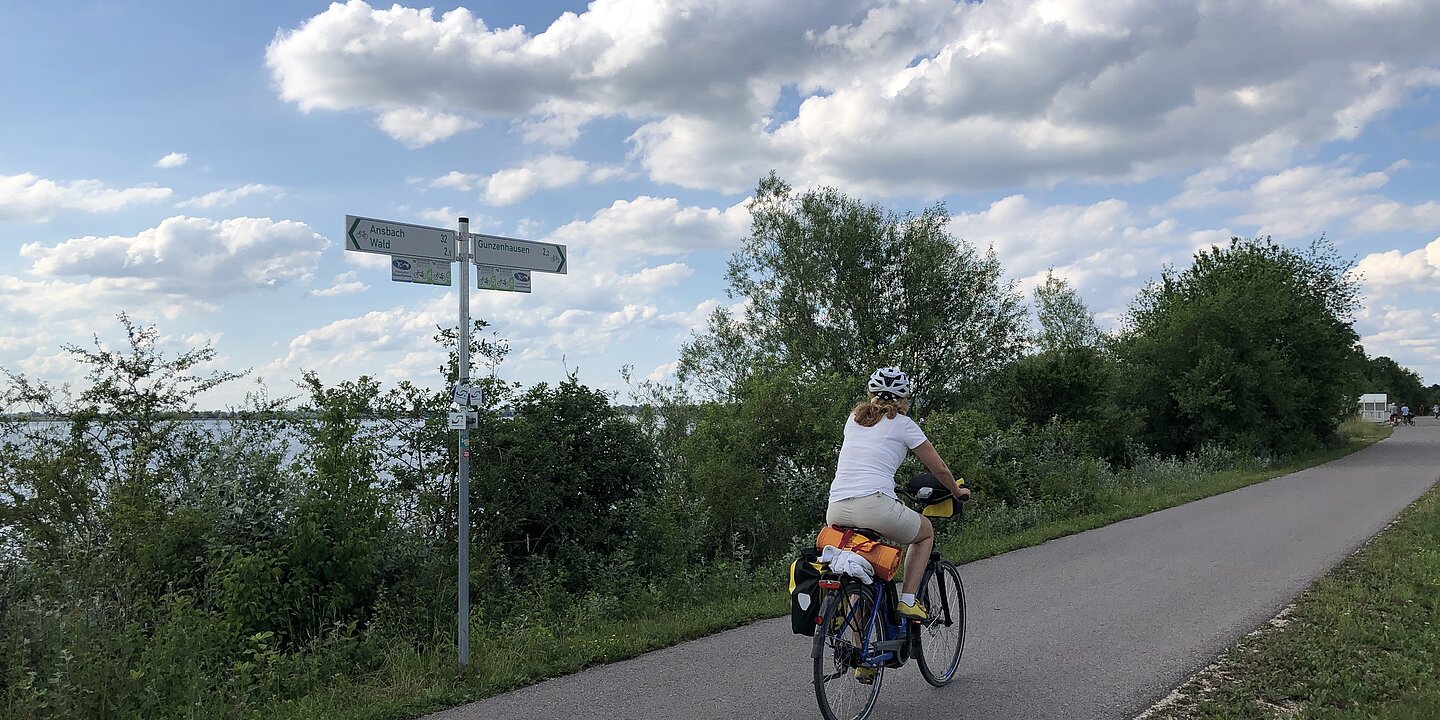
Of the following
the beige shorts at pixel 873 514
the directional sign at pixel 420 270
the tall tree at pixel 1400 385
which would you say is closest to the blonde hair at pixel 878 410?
the beige shorts at pixel 873 514

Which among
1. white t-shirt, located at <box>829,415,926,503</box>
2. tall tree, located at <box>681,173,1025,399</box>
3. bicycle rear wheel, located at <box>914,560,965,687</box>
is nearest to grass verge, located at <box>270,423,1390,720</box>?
bicycle rear wheel, located at <box>914,560,965,687</box>

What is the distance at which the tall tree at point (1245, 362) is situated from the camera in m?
30.3

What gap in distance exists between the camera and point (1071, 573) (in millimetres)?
9758

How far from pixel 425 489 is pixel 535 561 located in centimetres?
128

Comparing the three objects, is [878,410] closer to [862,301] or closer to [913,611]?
[913,611]

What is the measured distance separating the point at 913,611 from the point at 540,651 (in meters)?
2.72

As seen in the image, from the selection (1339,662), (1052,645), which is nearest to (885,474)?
(1052,645)

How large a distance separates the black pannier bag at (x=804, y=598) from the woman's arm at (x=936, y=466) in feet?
3.01

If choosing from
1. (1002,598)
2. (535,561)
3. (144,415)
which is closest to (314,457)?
(535,561)

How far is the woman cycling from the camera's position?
523cm

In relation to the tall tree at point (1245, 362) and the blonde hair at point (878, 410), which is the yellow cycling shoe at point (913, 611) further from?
the tall tree at point (1245, 362)

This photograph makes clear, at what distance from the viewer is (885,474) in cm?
525

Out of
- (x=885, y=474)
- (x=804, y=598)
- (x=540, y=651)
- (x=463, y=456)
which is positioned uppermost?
(x=463, y=456)

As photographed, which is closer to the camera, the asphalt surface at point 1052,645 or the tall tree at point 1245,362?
the asphalt surface at point 1052,645
